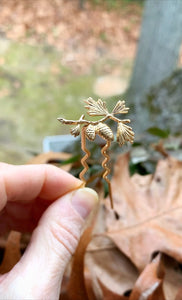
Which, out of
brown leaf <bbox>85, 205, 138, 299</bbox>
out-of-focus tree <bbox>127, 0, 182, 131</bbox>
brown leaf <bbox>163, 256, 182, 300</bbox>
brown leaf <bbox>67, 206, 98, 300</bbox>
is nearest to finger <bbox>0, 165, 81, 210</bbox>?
brown leaf <bbox>67, 206, 98, 300</bbox>

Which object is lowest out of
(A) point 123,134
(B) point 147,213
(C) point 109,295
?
(C) point 109,295

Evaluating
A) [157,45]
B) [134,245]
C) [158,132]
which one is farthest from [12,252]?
[157,45]

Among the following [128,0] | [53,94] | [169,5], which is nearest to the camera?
[169,5]

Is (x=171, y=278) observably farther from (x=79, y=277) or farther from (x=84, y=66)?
(x=84, y=66)

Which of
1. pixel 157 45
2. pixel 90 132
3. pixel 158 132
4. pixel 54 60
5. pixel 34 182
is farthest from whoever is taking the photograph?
pixel 54 60

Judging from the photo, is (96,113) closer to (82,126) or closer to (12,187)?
(82,126)

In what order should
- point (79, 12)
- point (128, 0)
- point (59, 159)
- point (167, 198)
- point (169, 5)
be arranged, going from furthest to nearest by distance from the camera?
point (128, 0)
point (79, 12)
point (169, 5)
point (59, 159)
point (167, 198)

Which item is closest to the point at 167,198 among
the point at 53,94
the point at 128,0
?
the point at 53,94
